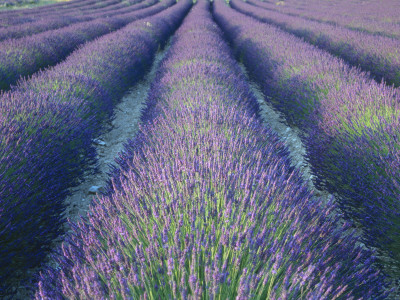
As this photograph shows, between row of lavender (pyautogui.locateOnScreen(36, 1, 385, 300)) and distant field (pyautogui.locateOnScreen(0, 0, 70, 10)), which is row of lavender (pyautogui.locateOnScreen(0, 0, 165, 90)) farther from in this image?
distant field (pyautogui.locateOnScreen(0, 0, 70, 10))

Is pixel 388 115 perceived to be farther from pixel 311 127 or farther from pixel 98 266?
pixel 98 266

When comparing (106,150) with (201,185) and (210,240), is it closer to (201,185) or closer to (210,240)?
(201,185)

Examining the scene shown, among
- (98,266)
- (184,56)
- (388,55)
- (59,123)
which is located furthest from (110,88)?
(388,55)

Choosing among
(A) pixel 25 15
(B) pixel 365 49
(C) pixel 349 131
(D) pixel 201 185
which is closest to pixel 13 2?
(A) pixel 25 15

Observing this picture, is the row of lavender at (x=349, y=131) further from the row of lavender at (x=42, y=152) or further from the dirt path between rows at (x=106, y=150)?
the row of lavender at (x=42, y=152)

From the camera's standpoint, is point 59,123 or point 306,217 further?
point 59,123

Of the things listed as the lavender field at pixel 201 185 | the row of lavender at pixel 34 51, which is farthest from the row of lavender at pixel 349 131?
the row of lavender at pixel 34 51

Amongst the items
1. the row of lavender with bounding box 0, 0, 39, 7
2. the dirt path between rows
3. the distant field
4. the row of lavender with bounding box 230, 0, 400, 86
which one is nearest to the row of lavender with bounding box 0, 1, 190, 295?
the dirt path between rows
